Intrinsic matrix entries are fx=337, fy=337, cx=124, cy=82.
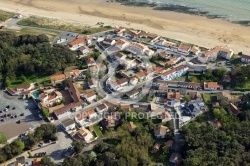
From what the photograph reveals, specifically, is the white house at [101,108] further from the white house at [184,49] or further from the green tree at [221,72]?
the white house at [184,49]

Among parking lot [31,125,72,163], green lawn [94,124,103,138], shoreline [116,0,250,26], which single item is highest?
shoreline [116,0,250,26]

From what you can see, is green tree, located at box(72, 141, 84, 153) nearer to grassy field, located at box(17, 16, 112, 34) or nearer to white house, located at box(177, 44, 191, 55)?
white house, located at box(177, 44, 191, 55)

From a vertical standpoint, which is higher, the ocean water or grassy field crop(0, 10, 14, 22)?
the ocean water

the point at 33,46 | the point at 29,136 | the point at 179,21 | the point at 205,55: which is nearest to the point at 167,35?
the point at 179,21

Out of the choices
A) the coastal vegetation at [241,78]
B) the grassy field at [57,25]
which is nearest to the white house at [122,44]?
the grassy field at [57,25]

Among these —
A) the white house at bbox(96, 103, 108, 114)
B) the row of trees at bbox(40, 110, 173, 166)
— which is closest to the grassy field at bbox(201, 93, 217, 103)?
the row of trees at bbox(40, 110, 173, 166)

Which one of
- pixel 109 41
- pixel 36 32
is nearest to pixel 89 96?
pixel 109 41
